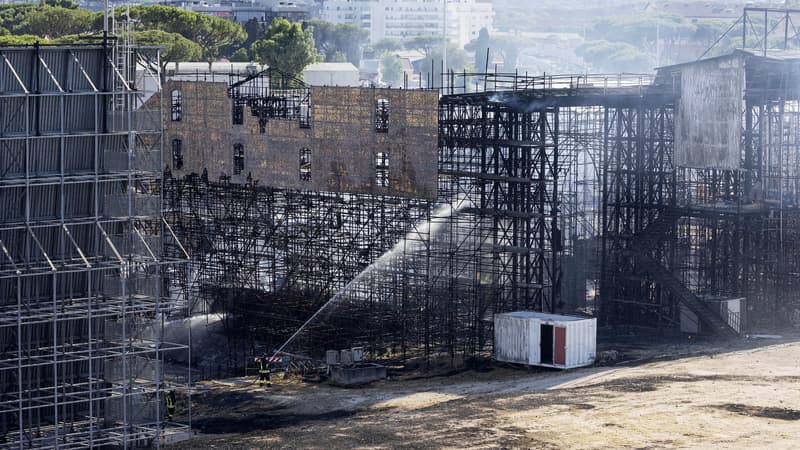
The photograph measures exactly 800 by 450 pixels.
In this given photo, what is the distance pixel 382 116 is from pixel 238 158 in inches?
396

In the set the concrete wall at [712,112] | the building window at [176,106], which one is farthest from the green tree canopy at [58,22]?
the concrete wall at [712,112]

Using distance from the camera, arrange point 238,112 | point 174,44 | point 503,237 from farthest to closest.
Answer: point 174,44, point 238,112, point 503,237

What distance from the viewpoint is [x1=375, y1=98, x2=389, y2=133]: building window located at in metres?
65.2

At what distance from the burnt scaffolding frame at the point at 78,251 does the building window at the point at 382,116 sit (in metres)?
15.4

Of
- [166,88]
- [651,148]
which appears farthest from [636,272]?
[166,88]

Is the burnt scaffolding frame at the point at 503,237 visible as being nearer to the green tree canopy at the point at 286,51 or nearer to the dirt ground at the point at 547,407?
the dirt ground at the point at 547,407

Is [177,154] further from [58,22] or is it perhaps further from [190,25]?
[58,22]

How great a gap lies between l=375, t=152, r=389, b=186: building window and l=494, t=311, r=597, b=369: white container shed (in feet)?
29.8

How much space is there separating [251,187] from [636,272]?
1792 centimetres

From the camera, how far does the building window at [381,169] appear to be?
6531cm

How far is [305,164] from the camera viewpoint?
69562 millimetres

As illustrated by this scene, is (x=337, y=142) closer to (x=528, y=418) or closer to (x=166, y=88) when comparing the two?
(x=166, y=88)

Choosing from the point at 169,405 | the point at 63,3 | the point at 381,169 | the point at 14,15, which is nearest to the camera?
the point at 169,405

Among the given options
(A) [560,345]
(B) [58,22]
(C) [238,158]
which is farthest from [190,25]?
(A) [560,345]
